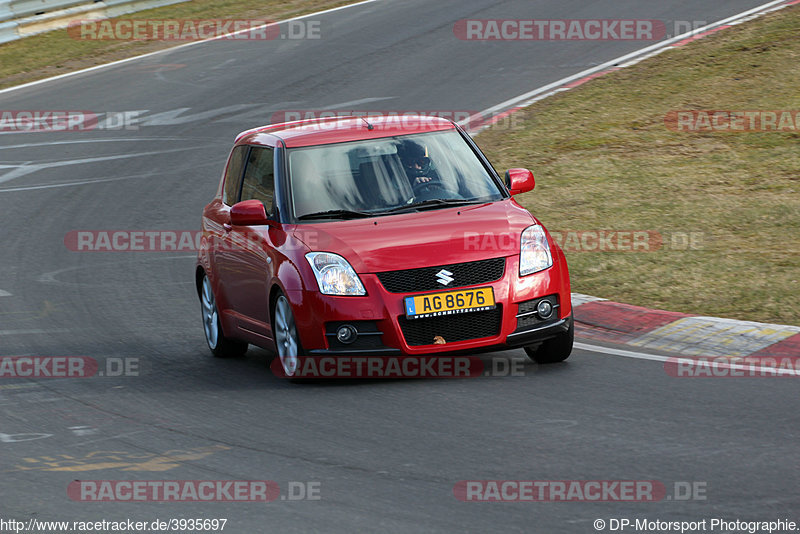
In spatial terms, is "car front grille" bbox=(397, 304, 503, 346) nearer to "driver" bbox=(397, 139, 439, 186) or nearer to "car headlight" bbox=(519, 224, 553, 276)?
"car headlight" bbox=(519, 224, 553, 276)

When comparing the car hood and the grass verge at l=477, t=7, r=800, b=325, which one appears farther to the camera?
the grass verge at l=477, t=7, r=800, b=325

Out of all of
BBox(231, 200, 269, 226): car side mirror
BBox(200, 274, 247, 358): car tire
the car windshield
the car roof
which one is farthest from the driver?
BBox(200, 274, 247, 358): car tire

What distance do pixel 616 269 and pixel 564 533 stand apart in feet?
21.9

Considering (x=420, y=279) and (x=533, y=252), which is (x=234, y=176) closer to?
(x=420, y=279)

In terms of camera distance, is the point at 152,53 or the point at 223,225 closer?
the point at 223,225

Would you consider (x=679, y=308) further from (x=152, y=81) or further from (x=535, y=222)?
(x=152, y=81)

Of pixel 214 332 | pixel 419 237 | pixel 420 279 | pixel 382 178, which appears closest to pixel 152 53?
pixel 214 332

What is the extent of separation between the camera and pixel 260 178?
994 cm

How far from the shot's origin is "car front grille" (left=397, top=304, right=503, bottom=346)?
8.51 meters

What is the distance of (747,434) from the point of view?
7.00 m

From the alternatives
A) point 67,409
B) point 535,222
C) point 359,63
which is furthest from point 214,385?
point 359,63

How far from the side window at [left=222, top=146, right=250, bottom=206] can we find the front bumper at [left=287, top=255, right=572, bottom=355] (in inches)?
79.1

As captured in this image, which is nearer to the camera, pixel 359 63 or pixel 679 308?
pixel 679 308

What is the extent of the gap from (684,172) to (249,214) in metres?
8.30
